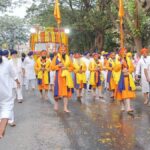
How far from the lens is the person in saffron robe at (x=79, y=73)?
55.5 feet

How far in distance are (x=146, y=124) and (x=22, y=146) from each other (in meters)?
3.31

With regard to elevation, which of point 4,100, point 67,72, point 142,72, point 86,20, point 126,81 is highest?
point 86,20

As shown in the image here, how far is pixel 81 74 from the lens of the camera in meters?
17.6

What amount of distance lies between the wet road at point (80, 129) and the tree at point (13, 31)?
60.1 meters

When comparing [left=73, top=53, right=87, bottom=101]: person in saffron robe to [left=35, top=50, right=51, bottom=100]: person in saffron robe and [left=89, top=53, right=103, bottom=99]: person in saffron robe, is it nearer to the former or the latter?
[left=89, top=53, right=103, bottom=99]: person in saffron robe

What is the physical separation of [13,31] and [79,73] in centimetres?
6017

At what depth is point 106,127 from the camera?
410 inches

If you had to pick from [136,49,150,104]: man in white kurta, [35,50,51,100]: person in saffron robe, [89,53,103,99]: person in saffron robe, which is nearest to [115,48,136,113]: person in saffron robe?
[136,49,150,104]: man in white kurta

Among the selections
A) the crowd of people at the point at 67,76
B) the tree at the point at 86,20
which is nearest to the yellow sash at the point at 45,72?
the crowd of people at the point at 67,76

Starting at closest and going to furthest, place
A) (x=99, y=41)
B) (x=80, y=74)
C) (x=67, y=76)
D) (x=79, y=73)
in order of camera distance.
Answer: (x=67, y=76) → (x=79, y=73) → (x=80, y=74) → (x=99, y=41)

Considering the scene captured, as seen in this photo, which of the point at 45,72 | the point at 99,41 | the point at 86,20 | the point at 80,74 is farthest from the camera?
the point at 99,41

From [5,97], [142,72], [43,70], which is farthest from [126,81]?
[5,97]

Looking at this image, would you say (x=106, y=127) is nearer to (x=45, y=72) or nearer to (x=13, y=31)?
(x=45, y=72)

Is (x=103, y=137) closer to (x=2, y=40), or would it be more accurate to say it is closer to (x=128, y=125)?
(x=128, y=125)
